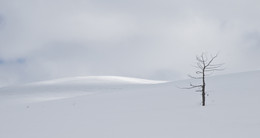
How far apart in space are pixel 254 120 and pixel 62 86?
36010 mm

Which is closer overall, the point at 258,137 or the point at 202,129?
the point at 258,137

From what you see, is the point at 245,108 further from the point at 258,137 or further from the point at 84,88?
the point at 84,88

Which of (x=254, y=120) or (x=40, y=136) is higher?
(x=254, y=120)

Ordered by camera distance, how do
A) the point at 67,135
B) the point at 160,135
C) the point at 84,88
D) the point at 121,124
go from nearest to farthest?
1. the point at 160,135
2. the point at 67,135
3. the point at 121,124
4. the point at 84,88

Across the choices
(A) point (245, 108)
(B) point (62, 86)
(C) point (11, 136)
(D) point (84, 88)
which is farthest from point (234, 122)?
(B) point (62, 86)

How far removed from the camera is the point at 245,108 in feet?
27.8

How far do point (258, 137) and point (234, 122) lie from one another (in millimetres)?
1600

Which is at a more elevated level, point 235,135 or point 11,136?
point 235,135

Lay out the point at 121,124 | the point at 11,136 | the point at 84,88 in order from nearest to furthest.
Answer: the point at 11,136 → the point at 121,124 → the point at 84,88

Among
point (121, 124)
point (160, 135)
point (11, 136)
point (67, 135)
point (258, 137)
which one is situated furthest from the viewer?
point (121, 124)

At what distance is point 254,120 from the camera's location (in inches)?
262

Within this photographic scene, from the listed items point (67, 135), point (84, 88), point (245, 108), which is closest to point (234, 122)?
point (245, 108)

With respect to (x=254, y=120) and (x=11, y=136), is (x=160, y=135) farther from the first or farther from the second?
(x=11, y=136)

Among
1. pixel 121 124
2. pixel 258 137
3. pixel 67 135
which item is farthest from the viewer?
pixel 121 124
